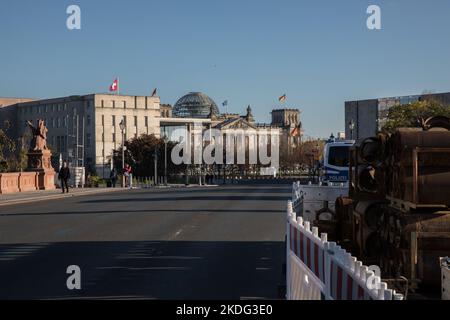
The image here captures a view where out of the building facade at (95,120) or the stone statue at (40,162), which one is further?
the building facade at (95,120)

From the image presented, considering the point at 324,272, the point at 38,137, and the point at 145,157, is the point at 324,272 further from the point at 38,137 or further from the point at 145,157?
the point at 145,157

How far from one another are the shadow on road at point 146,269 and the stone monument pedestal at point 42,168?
4002 cm

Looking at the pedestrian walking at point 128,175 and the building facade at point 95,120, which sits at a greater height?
the building facade at point 95,120

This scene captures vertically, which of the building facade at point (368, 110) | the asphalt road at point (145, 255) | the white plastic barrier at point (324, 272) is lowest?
the asphalt road at point (145, 255)

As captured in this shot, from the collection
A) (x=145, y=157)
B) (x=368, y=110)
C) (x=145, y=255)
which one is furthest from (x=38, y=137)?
(x=368, y=110)

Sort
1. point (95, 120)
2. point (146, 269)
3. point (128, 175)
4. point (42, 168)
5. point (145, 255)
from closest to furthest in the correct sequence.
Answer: point (146, 269) < point (145, 255) < point (42, 168) < point (128, 175) < point (95, 120)

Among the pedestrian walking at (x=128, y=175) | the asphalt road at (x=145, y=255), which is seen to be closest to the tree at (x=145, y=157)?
the pedestrian walking at (x=128, y=175)

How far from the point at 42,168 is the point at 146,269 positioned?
150 feet

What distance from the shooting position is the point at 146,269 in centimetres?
1299

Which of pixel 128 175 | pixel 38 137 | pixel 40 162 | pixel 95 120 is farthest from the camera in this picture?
pixel 95 120

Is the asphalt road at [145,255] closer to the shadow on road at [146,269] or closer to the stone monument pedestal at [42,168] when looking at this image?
the shadow on road at [146,269]

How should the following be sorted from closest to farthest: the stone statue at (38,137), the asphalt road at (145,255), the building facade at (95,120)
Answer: the asphalt road at (145,255) < the stone statue at (38,137) < the building facade at (95,120)

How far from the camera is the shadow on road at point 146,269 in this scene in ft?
34.8
